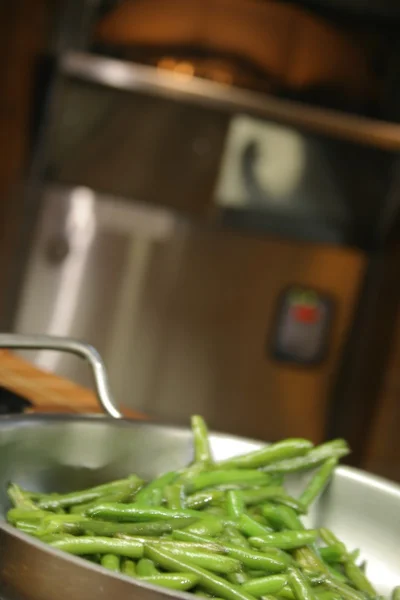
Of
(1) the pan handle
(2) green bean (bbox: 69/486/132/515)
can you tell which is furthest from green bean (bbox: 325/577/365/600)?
(1) the pan handle

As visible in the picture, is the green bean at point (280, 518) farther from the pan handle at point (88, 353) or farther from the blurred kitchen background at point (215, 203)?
the blurred kitchen background at point (215, 203)

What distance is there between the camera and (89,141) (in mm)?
3168

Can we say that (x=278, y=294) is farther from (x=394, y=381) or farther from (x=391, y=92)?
(x=391, y=92)

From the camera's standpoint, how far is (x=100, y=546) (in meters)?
0.77

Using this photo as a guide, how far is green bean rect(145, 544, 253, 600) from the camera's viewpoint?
74 cm

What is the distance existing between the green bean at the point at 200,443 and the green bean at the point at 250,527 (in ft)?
0.44

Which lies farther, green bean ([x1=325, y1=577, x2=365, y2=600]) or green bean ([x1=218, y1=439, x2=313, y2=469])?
green bean ([x1=218, y1=439, x2=313, y2=469])

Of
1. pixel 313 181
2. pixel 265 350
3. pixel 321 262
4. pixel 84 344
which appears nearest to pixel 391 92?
pixel 313 181

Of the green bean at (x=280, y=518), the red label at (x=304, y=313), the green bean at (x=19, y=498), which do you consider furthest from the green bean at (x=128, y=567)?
the red label at (x=304, y=313)

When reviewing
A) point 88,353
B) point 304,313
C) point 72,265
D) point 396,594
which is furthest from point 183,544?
point 304,313

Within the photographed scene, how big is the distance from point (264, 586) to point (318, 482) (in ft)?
0.95

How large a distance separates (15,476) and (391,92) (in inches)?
109

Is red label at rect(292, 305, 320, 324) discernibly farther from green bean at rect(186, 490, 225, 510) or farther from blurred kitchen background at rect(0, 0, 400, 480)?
green bean at rect(186, 490, 225, 510)

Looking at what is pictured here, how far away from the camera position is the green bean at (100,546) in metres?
0.76
